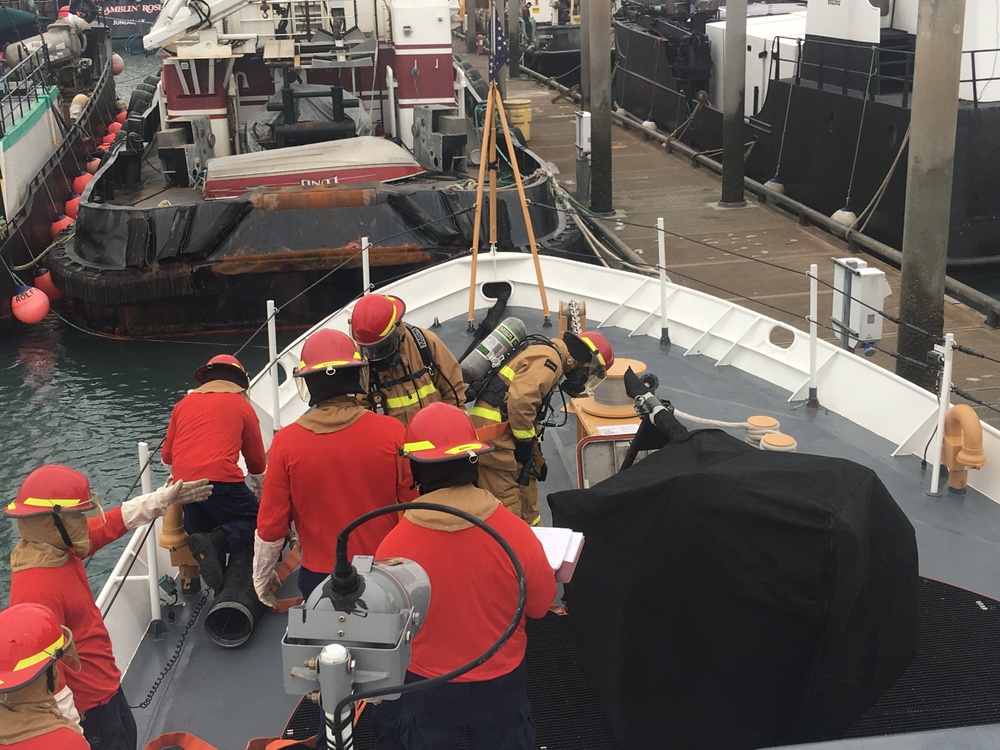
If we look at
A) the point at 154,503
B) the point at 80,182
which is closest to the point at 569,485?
the point at 154,503

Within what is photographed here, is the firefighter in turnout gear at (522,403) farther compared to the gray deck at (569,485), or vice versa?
the firefighter in turnout gear at (522,403)

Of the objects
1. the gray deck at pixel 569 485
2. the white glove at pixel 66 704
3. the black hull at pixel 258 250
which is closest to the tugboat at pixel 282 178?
the black hull at pixel 258 250

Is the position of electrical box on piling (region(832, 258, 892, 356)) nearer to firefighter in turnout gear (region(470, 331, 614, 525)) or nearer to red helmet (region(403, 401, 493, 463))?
firefighter in turnout gear (region(470, 331, 614, 525))

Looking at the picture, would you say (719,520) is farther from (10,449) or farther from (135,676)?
(10,449)

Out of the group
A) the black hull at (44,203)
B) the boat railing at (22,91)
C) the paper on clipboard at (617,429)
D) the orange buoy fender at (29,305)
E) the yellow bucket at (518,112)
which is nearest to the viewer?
the paper on clipboard at (617,429)

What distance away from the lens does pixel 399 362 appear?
4.82m

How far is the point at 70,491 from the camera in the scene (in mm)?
3432

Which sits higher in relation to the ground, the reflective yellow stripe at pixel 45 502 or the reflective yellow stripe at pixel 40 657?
the reflective yellow stripe at pixel 45 502

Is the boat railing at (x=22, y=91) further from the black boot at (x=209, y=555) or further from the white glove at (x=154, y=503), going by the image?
the white glove at (x=154, y=503)

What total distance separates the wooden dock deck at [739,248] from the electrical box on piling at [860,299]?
3.38ft

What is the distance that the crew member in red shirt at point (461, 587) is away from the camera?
9.70ft

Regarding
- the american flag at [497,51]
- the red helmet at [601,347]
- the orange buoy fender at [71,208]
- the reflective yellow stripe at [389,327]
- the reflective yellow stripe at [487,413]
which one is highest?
the american flag at [497,51]

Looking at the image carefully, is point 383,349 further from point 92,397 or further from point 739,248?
point 739,248

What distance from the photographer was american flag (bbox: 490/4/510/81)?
23.9 feet
